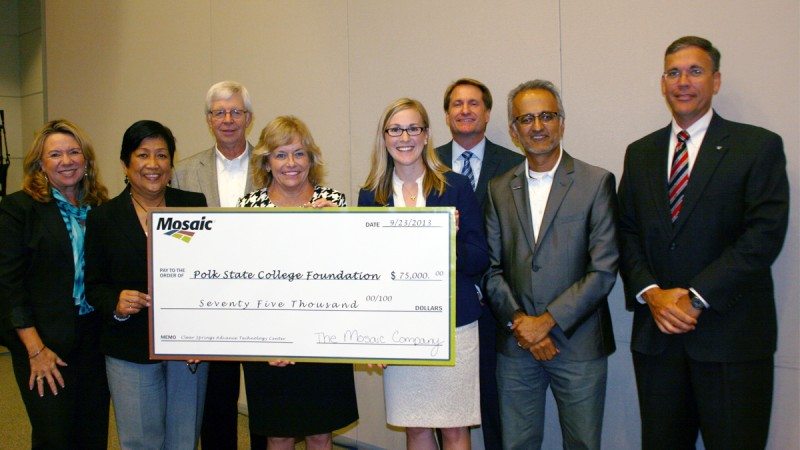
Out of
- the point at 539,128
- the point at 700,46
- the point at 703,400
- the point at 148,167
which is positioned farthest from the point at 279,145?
the point at 703,400

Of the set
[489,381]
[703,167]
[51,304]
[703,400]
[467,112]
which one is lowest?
[489,381]

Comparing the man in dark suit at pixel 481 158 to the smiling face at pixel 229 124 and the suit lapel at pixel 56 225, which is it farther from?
the suit lapel at pixel 56 225

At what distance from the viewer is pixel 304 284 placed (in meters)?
2.54

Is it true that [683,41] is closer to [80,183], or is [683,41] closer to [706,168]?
[706,168]

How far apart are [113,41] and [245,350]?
5.57 m

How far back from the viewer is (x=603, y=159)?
3.33 metres

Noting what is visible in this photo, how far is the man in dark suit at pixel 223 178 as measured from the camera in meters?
3.35

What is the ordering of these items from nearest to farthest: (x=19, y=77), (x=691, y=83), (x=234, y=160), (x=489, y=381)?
(x=691, y=83) < (x=489, y=381) < (x=234, y=160) < (x=19, y=77)

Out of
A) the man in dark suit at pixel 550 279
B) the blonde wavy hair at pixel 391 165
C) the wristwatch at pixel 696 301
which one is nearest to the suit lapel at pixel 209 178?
the blonde wavy hair at pixel 391 165

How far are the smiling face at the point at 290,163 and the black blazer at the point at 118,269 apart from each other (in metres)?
0.64

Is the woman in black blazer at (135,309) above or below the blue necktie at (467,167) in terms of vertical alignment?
below

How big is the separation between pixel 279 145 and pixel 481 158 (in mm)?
1164

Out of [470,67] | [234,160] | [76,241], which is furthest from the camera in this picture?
[470,67]

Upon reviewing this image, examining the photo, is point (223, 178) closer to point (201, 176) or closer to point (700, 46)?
point (201, 176)
